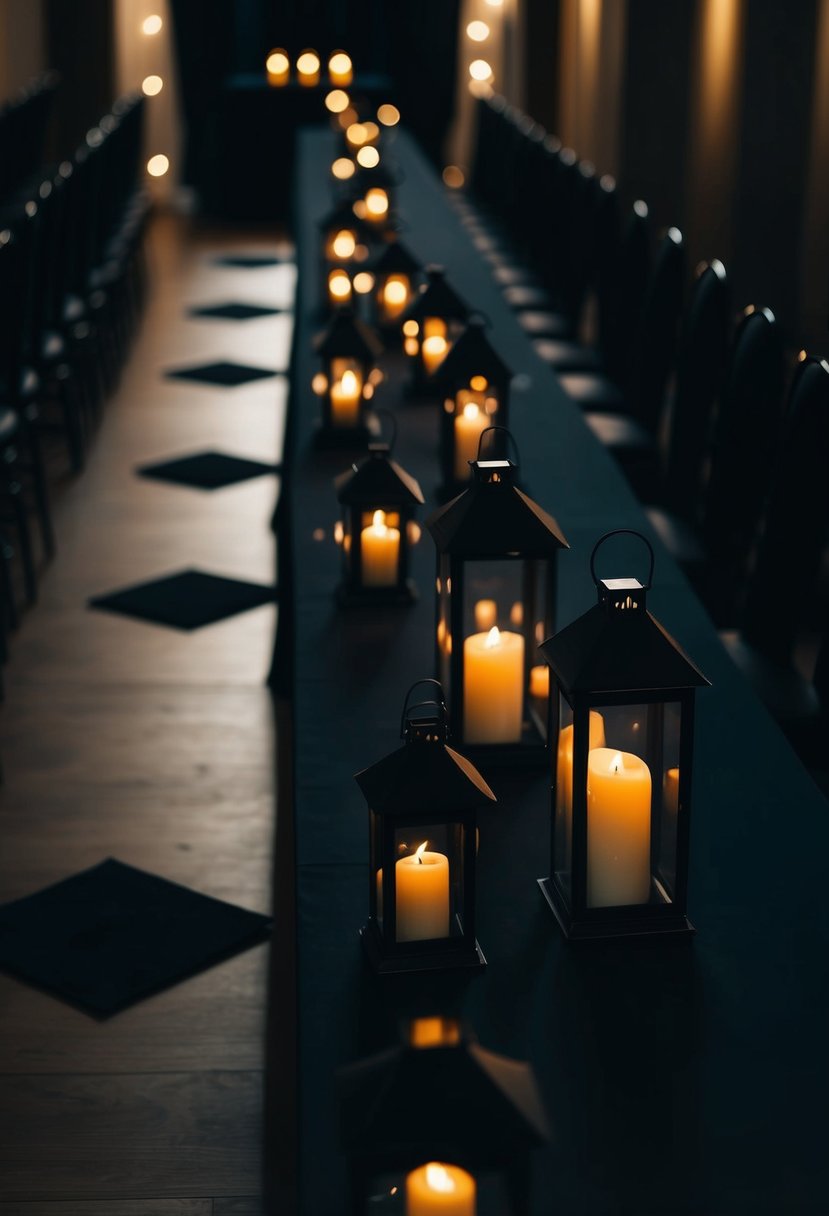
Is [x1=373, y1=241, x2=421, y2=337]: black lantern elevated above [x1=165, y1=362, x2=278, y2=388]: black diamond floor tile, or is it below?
above

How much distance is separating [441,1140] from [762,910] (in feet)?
2.24

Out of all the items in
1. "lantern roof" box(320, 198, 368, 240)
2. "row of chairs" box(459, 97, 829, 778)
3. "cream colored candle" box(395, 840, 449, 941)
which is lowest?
"row of chairs" box(459, 97, 829, 778)

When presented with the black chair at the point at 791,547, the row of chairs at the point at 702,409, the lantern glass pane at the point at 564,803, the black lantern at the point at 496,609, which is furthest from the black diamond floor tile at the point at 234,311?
the lantern glass pane at the point at 564,803

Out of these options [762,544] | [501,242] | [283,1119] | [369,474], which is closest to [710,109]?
[501,242]

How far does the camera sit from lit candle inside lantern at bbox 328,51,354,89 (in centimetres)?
1183

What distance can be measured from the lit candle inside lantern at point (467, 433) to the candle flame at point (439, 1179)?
75.8 inches

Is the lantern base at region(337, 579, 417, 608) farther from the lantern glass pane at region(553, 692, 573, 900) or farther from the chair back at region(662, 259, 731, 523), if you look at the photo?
the chair back at region(662, 259, 731, 523)

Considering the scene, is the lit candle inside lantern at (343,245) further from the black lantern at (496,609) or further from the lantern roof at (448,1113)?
the lantern roof at (448,1113)

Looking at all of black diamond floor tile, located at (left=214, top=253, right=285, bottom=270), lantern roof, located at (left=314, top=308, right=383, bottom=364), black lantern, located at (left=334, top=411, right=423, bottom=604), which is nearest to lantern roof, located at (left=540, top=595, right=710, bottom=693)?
black lantern, located at (left=334, top=411, right=423, bottom=604)

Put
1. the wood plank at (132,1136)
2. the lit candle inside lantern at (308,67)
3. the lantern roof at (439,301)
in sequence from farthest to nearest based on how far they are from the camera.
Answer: the lit candle inside lantern at (308,67) → the lantern roof at (439,301) → the wood plank at (132,1136)

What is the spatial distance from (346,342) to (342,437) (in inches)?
9.0

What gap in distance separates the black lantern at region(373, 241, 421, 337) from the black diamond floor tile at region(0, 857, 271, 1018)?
1689mm

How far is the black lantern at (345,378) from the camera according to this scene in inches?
130

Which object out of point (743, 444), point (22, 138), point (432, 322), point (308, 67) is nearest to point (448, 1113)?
point (743, 444)
